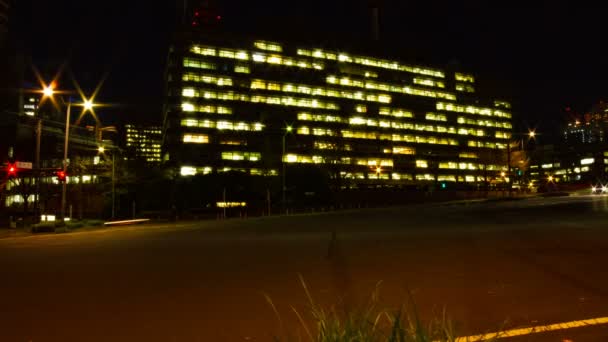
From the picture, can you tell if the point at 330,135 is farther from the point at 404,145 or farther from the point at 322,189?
the point at 322,189

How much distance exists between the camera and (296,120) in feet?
351

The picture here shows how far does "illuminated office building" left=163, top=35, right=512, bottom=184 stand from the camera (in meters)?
94.1

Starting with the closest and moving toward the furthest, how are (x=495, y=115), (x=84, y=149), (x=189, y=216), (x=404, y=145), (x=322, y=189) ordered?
1. (x=189, y=216)
2. (x=322, y=189)
3. (x=84, y=149)
4. (x=404, y=145)
5. (x=495, y=115)

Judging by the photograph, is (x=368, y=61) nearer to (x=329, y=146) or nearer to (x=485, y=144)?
(x=329, y=146)

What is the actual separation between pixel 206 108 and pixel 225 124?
5.71 m

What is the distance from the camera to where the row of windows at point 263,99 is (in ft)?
314

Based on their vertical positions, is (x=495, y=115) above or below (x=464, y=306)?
above

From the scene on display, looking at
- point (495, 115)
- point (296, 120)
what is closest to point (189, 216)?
point (296, 120)

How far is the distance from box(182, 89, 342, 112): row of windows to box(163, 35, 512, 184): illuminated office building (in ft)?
0.84

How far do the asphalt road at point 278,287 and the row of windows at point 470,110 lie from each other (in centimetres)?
12590

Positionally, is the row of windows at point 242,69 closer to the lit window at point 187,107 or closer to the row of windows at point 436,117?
the lit window at point 187,107

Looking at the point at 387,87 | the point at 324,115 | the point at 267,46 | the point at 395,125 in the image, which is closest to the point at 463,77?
the point at 387,87

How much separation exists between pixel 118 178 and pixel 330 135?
67.7 meters

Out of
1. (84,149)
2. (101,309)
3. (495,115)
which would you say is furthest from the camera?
(495,115)
